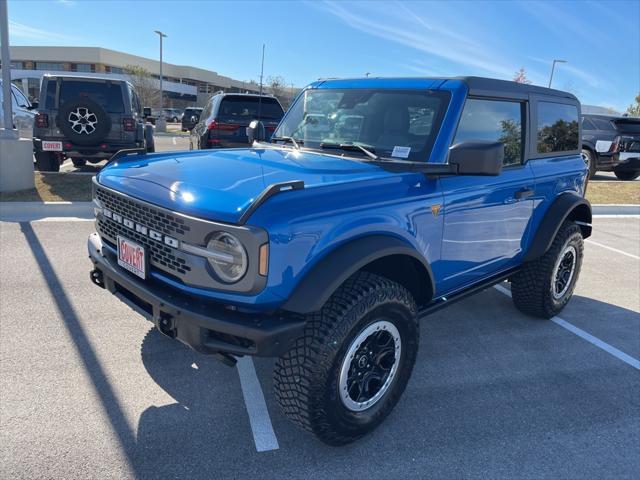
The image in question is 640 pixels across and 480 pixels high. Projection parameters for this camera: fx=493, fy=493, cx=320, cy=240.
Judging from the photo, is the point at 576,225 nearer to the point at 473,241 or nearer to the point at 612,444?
the point at 473,241

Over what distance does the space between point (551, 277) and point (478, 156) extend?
200cm

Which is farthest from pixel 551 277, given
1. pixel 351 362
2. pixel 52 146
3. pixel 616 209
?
pixel 52 146

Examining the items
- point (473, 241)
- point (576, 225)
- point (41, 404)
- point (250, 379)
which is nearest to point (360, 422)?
point (250, 379)

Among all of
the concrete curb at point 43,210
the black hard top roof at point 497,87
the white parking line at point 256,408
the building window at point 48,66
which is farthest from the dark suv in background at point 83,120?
the building window at point 48,66

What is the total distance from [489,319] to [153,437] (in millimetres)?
3102

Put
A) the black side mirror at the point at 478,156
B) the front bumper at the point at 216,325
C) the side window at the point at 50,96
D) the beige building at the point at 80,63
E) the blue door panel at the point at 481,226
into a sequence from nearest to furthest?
the front bumper at the point at 216,325 → the black side mirror at the point at 478,156 → the blue door panel at the point at 481,226 → the side window at the point at 50,96 → the beige building at the point at 80,63

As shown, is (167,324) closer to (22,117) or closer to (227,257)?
(227,257)

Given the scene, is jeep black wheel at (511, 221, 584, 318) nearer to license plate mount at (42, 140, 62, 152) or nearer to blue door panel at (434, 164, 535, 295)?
blue door panel at (434, 164, 535, 295)

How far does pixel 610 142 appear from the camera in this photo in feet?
45.0

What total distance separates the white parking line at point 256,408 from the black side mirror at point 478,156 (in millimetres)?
1853

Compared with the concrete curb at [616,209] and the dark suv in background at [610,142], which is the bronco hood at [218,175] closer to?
the concrete curb at [616,209]

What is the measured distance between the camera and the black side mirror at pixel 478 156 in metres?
2.78

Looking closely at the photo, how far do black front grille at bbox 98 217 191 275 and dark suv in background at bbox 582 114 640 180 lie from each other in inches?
545

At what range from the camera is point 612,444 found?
2.79 meters
